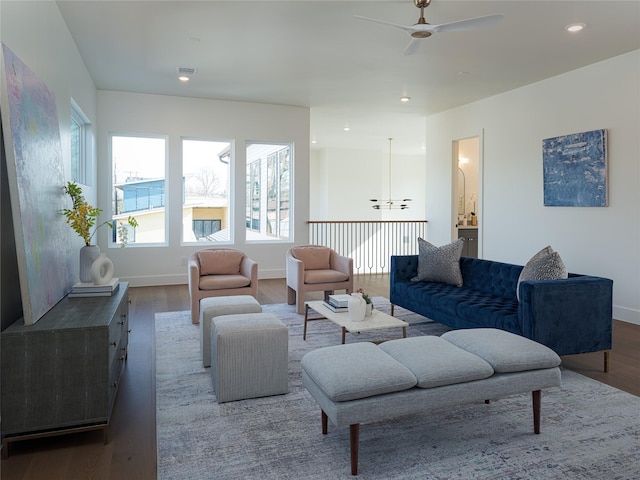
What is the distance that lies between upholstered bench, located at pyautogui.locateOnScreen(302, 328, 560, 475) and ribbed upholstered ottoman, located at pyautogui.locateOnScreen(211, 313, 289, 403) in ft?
1.82

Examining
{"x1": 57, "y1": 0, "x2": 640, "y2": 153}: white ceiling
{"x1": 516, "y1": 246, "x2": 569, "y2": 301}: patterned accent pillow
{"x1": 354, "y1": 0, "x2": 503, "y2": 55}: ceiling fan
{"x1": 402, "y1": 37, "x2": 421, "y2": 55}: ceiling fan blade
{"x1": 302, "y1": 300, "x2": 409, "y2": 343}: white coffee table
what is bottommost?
{"x1": 302, "y1": 300, "x2": 409, "y2": 343}: white coffee table

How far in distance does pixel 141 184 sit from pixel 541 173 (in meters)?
5.86

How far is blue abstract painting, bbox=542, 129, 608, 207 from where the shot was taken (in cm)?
521

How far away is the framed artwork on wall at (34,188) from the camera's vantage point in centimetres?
234

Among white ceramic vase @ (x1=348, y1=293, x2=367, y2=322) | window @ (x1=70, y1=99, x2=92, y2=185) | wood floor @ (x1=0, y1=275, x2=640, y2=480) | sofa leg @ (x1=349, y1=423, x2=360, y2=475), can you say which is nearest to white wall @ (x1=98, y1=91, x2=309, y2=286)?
window @ (x1=70, y1=99, x2=92, y2=185)

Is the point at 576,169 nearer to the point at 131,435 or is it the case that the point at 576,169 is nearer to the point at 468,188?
the point at 468,188

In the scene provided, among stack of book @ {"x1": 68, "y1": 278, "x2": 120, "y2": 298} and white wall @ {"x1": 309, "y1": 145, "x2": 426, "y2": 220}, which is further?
white wall @ {"x1": 309, "y1": 145, "x2": 426, "y2": 220}

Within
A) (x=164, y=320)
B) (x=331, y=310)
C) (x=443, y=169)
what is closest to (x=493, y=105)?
(x=443, y=169)

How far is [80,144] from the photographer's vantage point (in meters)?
5.89

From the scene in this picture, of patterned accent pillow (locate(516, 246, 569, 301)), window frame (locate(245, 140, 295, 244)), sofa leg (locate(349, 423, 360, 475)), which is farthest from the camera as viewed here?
window frame (locate(245, 140, 295, 244))

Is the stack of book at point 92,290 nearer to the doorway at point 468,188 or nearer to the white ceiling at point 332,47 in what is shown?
the white ceiling at point 332,47

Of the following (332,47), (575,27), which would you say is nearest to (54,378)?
(332,47)

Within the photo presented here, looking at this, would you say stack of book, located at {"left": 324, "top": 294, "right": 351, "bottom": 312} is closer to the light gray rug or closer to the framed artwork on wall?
the light gray rug

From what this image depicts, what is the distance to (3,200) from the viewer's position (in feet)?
8.09
